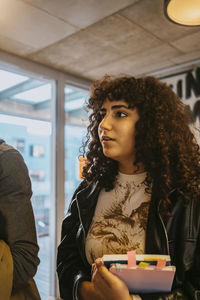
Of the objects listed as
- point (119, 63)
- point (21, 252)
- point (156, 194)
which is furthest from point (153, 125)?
point (119, 63)

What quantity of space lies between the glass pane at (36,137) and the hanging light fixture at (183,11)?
1822mm

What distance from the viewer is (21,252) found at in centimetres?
98

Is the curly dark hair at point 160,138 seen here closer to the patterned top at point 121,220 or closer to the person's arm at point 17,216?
the patterned top at point 121,220

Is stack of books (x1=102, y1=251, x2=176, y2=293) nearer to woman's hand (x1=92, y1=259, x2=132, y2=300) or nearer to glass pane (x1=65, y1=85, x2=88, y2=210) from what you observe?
woman's hand (x1=92, y1=259, x2=132, y2=300)

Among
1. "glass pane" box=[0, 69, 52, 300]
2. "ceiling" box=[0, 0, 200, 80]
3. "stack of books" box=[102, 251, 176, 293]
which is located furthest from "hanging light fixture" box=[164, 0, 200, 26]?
"glass pane" box=[0, 69, 52, 300]

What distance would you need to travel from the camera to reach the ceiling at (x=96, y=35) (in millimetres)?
2154

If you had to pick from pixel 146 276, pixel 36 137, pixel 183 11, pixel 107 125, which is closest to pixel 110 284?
pixel 146 276

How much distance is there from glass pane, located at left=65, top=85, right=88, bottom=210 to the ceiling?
38 cm

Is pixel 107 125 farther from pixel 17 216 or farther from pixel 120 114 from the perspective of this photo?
pixel 17 216

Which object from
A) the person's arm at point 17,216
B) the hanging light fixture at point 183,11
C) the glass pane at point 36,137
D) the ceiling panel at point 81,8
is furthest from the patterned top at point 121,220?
the glass pane at point 36,137

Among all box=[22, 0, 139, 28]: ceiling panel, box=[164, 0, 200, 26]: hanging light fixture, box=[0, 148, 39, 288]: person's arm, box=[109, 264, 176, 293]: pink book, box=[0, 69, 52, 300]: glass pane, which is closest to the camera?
box=[109, 264, 176, 293]: pink book

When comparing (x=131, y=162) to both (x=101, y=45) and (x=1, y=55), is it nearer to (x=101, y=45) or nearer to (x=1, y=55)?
(x=101, y=45)

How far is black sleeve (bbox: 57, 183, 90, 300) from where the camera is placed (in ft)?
3.94

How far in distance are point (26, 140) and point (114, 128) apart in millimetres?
2395
